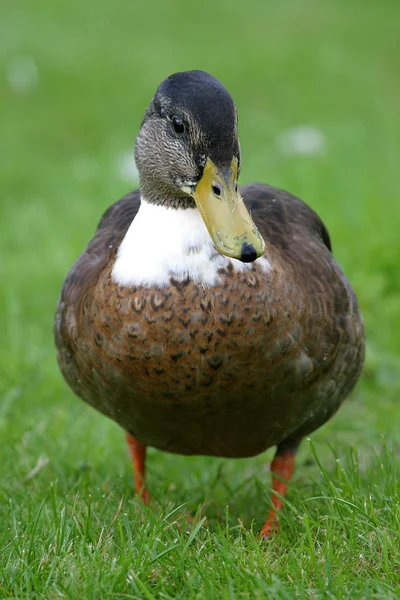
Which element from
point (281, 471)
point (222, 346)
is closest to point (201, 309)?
point (222, 346)

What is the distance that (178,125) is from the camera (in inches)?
116

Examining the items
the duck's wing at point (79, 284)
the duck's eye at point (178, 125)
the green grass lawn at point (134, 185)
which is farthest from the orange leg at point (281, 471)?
the duck's eye at point (178, 125)

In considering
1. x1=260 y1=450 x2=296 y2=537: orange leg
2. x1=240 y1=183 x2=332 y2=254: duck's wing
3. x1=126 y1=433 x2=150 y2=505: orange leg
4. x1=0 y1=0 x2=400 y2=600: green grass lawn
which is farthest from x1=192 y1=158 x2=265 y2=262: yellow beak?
x1=126 y1=433 x2=150 y2=505: orange leg

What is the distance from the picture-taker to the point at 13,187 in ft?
30.5

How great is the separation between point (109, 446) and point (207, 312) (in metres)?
1.67

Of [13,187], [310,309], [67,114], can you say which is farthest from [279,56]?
[310,309]

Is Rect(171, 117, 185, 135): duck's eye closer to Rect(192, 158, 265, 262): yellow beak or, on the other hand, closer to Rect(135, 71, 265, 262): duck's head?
Rect(135, 71, 265, 262): duck's head

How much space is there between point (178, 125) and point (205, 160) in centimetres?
18

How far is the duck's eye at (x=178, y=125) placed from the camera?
293cm

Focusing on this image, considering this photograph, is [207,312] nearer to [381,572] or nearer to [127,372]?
[127,372]

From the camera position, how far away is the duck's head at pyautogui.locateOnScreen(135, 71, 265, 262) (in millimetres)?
2750

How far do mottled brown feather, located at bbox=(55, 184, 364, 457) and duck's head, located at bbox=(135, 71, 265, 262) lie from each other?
217 millimetres

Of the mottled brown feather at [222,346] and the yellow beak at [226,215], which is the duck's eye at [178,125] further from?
the mottled brown feather at [222,346]

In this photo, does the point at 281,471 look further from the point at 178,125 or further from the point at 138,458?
the point at 178,125
